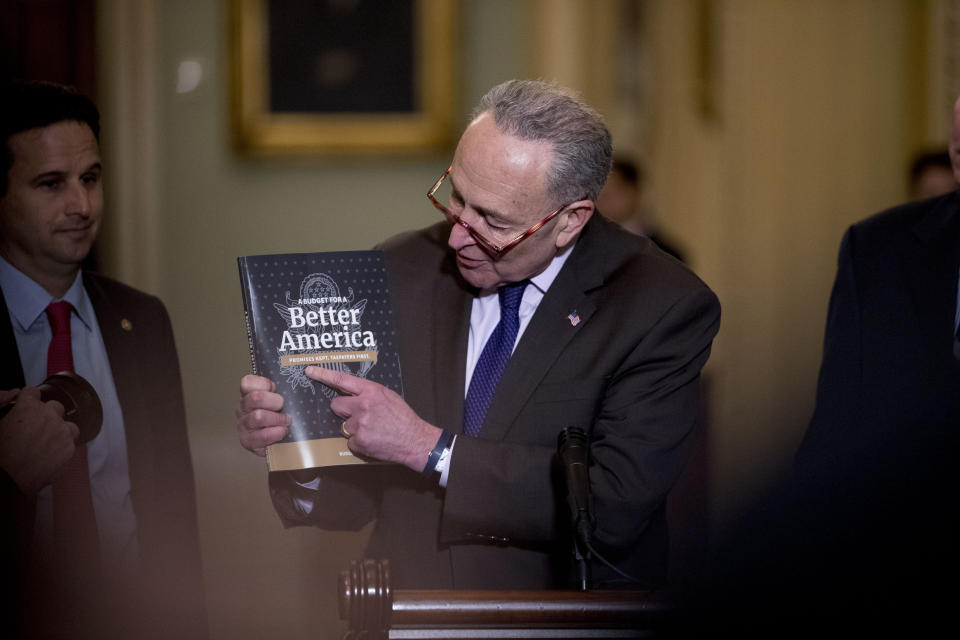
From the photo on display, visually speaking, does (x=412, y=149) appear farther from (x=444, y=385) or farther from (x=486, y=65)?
(x=444, y=385)

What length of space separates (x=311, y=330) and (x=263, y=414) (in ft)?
0.55

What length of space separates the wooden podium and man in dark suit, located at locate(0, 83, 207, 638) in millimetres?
574

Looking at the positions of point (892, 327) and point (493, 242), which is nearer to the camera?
point (493, 242)

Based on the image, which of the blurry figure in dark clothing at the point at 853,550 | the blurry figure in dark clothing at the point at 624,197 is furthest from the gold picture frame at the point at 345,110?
the blurry figure in dark clothing at the point at 853,550

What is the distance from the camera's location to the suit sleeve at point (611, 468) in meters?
1.83

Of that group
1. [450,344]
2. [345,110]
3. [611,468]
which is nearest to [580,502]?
[611,468]

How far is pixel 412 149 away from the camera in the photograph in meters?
5.02

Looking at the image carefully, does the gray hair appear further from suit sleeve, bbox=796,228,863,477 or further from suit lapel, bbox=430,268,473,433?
suit sleeve, bbox=796,228,863,477

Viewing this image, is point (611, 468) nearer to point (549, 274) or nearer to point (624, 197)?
point (549, 274)

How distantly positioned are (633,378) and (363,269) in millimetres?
555

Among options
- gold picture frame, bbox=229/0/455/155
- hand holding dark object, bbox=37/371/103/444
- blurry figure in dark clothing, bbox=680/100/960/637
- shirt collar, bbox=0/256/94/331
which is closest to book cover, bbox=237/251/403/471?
hand holding dark object, bbox=37/371/103/444

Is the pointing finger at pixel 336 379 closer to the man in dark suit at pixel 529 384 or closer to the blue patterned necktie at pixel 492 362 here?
the man in dark suit at pixel 529 384

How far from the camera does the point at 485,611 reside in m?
1.40

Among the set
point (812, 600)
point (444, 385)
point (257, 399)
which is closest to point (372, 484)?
point (444, 385)
